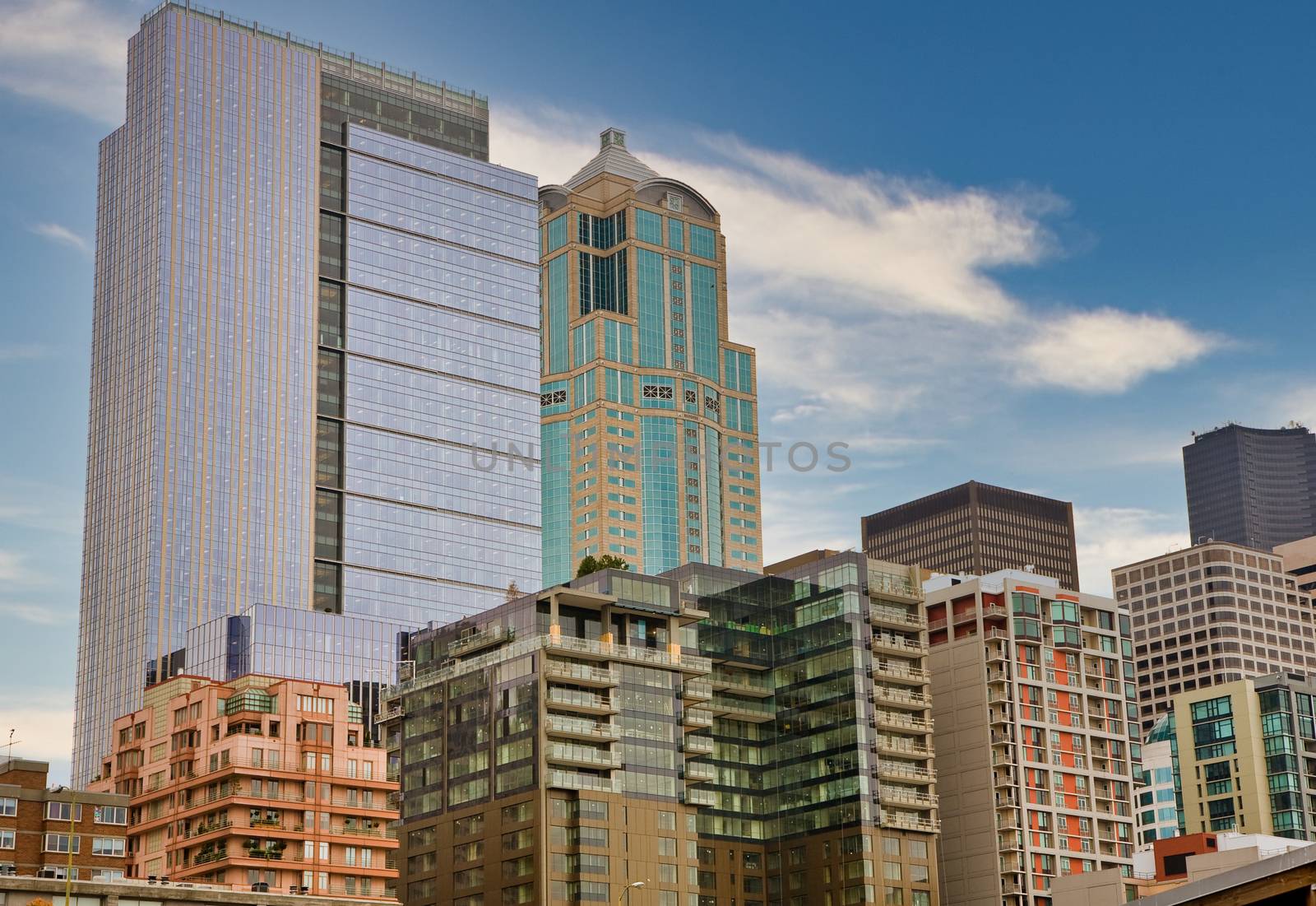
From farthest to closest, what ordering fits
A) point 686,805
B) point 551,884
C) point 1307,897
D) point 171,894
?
point 686,805
point 551,884
point 171,894
point 1307,897

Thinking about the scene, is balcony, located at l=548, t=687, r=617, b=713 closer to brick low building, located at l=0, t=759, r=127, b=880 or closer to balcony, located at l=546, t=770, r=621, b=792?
balcony, located at l=546, t=770, r=621, b=792

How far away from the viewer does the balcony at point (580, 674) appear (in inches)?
7441

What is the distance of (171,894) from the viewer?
147500 mm

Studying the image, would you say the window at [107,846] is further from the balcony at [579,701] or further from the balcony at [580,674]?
the balcony at [580,674]

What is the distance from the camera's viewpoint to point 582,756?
187m

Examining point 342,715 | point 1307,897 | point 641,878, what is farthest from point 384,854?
point 1307,897

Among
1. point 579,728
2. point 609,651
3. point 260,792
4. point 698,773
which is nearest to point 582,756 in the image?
point 579,728

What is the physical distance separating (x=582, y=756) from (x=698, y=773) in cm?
1624

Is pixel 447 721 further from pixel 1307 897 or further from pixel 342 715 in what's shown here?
pixel 1307 897

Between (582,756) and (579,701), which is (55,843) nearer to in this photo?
(582,756)

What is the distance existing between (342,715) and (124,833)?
26.9 meters

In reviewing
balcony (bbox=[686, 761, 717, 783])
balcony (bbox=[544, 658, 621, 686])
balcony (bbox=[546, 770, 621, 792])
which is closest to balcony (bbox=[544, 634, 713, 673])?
balcony (bbox=[544, 658, 621, 686])

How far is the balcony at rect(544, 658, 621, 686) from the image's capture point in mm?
189000

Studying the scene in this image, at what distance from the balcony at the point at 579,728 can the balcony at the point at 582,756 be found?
3.87 ft
